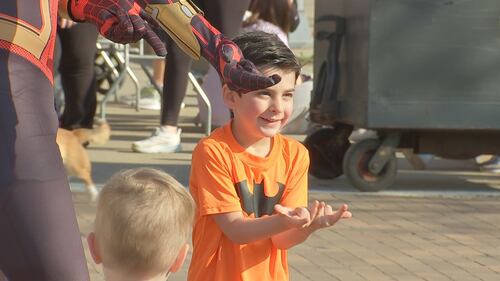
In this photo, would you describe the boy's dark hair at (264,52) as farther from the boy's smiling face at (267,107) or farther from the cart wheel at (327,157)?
the cart wheel at (327,157)

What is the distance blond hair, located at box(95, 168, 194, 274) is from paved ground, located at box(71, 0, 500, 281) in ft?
10.9

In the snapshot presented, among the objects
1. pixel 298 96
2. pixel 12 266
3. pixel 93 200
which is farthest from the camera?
pixel 298 96

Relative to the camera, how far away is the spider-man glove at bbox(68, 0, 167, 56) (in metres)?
3.38

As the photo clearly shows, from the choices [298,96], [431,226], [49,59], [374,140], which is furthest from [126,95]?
[49,59]

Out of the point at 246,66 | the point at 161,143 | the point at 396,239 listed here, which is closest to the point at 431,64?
the point at 396,239

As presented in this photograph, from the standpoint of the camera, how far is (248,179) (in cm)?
394

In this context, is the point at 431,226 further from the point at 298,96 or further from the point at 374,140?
the point at 298,96

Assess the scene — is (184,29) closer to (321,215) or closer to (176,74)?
(321,215)

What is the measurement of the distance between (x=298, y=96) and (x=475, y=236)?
4641 mm

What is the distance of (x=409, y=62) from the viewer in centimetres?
824

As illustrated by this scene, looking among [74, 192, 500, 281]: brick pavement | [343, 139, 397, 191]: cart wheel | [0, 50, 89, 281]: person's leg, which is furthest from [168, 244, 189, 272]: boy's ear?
[343, 139, 397, 191]: cart wheel

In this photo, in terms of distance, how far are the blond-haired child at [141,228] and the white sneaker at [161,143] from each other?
23.9 ft

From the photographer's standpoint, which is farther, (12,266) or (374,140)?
(374,140)

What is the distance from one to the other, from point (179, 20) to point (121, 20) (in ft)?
0.56
